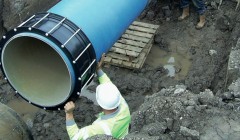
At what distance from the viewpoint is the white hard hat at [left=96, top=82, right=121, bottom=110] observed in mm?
3799

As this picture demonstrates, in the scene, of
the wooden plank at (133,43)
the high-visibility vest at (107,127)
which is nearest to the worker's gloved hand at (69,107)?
the high-visibility vest at (107,127)

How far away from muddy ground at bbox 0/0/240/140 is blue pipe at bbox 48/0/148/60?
839 millimetres

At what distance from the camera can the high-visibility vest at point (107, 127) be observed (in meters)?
3.79

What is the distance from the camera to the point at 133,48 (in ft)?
20.6

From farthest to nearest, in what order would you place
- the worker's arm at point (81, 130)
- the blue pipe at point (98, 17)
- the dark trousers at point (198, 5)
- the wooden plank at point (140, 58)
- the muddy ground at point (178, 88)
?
1. the dark trousers at point (198, 5)
2. the wooden plank at point (140, 58)
3. the blue pipe at point (98, 17)
4. the muddy ground at point (178, 88)
5. the worker's arm at point (81, 130)

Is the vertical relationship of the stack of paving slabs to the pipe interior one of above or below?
below

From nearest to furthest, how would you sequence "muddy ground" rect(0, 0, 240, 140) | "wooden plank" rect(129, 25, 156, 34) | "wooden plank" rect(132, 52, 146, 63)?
"muddy ground" rect(0, 0, 240, 140) < "wooden plank" rect(132, 52, 146, 63) < "wooden plank" rect(129, 25, 156, 34)

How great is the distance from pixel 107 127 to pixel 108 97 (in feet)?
0.94

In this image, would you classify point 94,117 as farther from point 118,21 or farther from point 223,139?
point 223,139

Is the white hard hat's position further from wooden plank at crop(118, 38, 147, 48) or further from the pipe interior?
wooden plank at crop(118, 38, 147, 48)

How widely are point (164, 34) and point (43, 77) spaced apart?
2.92 metres

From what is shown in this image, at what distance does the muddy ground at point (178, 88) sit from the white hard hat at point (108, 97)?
0.35 metres

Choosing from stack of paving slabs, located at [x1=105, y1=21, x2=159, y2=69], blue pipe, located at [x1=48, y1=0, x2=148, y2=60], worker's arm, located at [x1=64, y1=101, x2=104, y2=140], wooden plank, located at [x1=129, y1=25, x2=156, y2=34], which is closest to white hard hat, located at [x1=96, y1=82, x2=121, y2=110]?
worker's arm, located at [x1=64, y1=101, x2=104, y2=140]

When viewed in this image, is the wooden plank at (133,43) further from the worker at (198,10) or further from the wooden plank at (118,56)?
the worker at (198,10)
